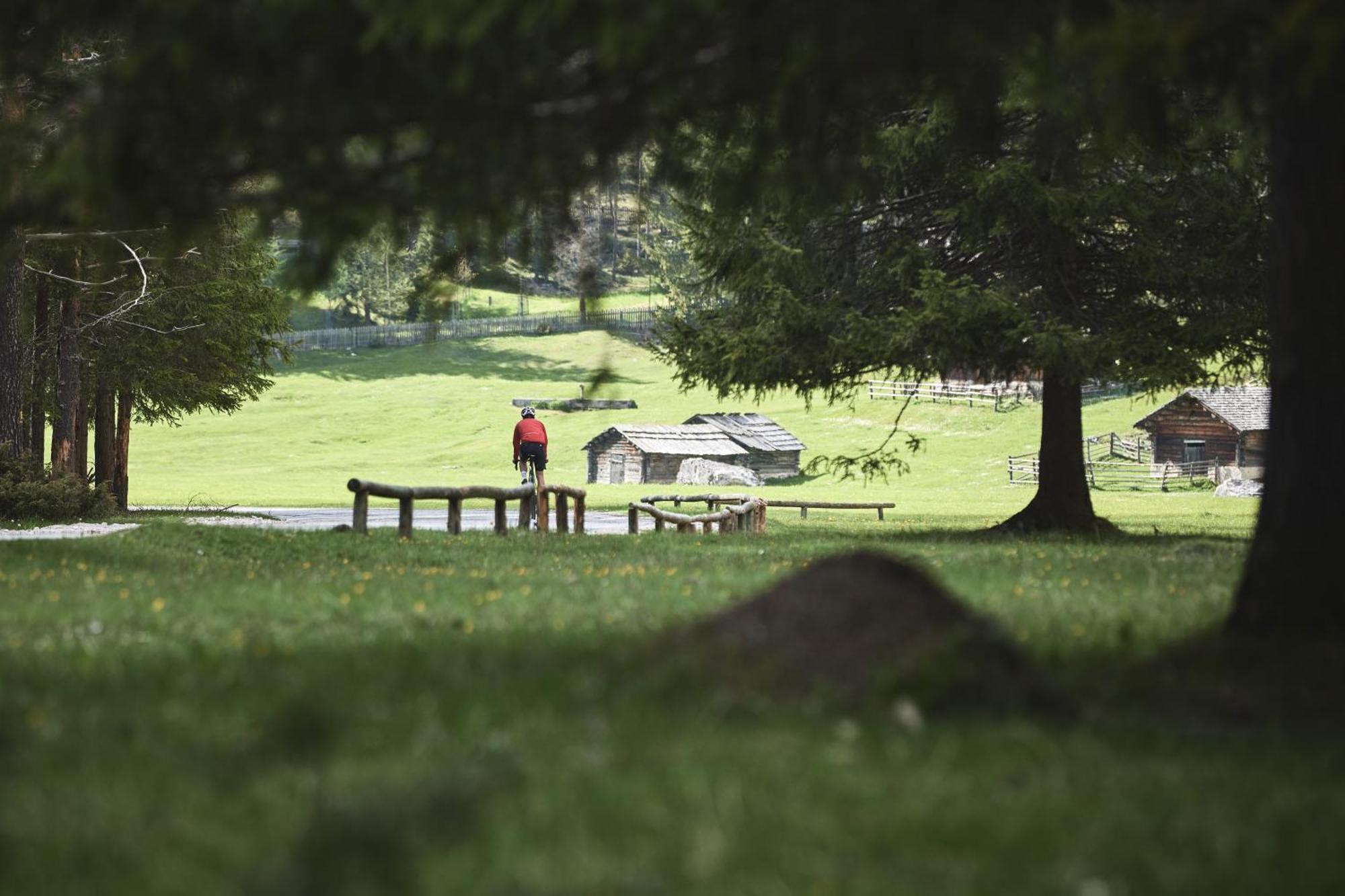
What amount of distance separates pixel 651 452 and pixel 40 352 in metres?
33.5

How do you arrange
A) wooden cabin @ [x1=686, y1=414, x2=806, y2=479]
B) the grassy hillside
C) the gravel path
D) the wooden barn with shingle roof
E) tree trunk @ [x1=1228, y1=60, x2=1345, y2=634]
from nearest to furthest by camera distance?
tree trunk @ [x1=1228, y1=60, x2=1345, y2=634]
the gravel path
the grassy hillside
the wooden barn with shingle roof
wooden cabin @ [x1=686, y1=414, x2=806, y2=479]

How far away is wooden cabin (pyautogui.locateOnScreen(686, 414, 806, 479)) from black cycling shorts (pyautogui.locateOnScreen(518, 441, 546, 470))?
36662 mm

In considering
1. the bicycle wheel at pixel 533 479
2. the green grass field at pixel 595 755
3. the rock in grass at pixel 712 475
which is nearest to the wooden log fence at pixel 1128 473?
the rock in grass at pixel 712 475

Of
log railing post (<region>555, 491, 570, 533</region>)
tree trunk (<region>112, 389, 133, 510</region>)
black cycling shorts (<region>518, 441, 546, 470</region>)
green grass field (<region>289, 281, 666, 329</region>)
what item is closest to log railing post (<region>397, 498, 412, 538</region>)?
log railing post (<region>555, 491, 570, 533</region>)

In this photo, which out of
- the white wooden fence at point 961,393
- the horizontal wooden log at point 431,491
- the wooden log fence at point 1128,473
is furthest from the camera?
the white wooden fence at point 961,393

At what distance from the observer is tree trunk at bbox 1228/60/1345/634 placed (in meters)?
7.35

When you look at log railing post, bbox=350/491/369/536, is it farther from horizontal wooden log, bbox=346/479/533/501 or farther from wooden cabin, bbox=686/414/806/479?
wooden cabin, bbox=686/414/806/479

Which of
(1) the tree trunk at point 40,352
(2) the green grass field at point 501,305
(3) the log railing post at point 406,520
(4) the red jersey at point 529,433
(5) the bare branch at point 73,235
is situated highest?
(2) the green grass field at point 501,305

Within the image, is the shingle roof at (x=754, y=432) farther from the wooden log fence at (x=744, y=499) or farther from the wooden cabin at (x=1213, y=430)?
the wooden log fence at (x=744, y=499)

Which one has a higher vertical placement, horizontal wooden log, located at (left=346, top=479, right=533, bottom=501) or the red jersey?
the red jersey

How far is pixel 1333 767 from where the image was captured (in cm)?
490

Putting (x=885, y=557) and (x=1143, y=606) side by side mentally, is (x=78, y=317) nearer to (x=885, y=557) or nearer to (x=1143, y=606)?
(x=1143, y=606)

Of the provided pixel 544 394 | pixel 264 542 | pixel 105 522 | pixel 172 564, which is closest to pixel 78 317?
pixel 105 522

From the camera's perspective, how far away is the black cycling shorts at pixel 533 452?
27719mm
